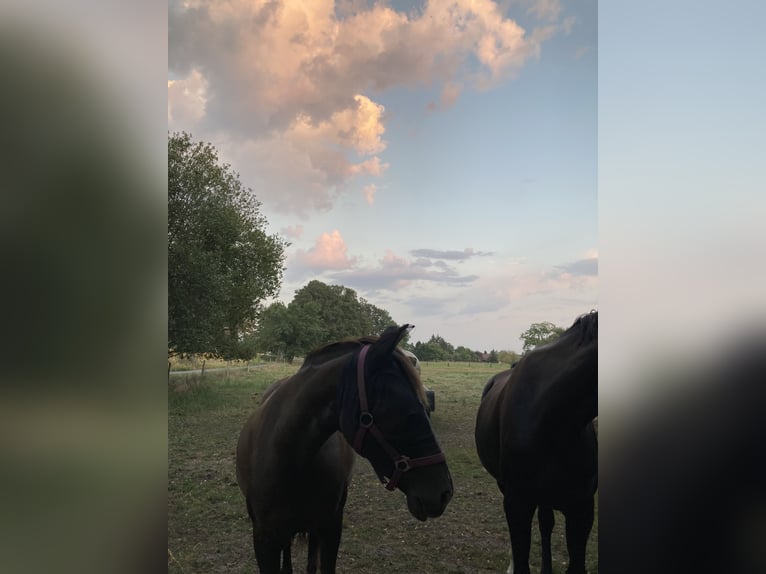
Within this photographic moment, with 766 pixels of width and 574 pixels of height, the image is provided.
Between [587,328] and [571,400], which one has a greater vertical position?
[587,328]

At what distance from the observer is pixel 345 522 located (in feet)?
8.37

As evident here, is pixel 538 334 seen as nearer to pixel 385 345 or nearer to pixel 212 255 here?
pixel 385 345

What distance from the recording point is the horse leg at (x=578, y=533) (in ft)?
6.20

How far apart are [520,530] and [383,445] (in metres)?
0.92

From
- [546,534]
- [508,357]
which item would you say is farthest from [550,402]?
[546,534]

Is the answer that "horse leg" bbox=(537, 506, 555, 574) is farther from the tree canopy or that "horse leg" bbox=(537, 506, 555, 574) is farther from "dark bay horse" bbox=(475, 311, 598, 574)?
the tree canopy

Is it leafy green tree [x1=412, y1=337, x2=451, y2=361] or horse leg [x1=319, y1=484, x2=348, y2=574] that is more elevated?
leafy green tree [x1=412, y1=337, x2=451, y2=361]

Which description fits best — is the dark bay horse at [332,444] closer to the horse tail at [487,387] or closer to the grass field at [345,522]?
the grass field at [345,522]

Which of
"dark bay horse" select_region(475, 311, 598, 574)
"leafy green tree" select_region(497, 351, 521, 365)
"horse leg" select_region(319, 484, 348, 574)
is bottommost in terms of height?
"horse leg" select_region(319, 484, 348, 574)

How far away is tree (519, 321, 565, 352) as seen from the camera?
2.14 metres
